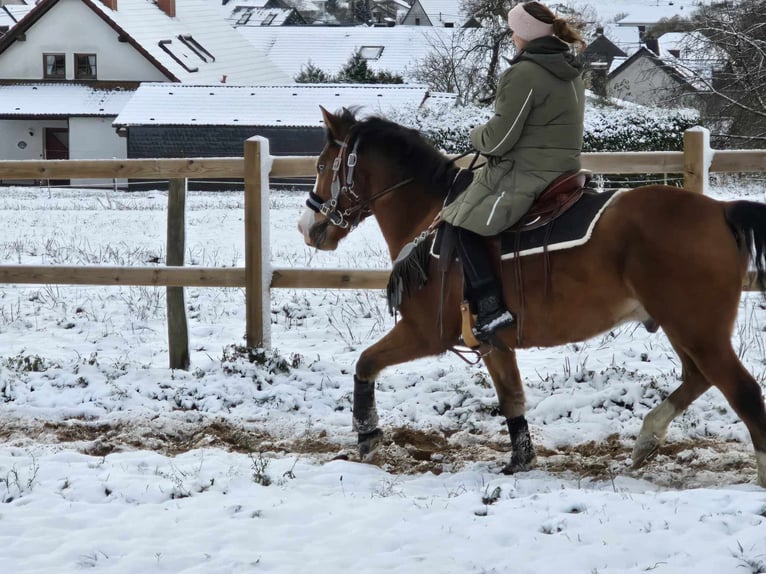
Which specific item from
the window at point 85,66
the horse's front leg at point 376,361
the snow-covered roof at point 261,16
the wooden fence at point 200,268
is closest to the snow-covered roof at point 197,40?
the window at point 85,66

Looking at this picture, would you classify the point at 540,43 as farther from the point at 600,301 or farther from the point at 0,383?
the point at 0,383

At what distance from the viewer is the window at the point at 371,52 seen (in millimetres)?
53500

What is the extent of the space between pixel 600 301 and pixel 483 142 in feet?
3.66

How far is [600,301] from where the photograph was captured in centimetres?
525

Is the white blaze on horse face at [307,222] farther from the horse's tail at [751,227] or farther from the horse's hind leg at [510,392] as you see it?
the horse's tail at [751,227]

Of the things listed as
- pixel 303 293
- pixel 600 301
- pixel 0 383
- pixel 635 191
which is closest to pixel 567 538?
pixel 600 301

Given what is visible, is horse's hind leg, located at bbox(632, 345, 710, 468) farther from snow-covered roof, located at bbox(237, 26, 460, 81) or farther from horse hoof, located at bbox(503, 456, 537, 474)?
snow-covered roof, located at bbox(237, 26, 460, 81)

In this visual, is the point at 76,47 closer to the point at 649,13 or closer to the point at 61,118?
the point at 61,118

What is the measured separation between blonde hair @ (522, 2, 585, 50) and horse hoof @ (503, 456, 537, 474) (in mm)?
2489

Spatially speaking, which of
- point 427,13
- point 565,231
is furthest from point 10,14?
point 427,13

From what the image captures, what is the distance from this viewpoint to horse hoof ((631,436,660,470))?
569 centimetres

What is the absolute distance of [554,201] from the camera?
5.37 metres

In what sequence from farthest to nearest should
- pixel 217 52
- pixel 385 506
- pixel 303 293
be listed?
pixel 217 52, pixel 303 293, pixel 385 506

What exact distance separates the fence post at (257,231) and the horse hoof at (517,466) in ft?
10.1
